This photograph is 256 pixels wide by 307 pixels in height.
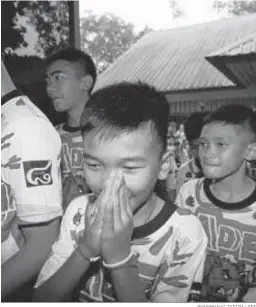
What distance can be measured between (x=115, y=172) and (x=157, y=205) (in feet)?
0.80

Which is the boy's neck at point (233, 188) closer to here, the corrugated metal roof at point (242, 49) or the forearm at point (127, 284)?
the forearm at point (127, 284)

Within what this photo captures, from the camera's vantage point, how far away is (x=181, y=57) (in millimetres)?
8961

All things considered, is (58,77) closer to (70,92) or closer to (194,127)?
(70,92)

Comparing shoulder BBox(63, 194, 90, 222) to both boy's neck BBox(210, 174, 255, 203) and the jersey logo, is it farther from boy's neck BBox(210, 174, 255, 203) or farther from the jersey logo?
boy's neck BBox(210, 174, 255, 203)

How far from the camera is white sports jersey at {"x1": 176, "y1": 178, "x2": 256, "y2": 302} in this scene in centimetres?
135

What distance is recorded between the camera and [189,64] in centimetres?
856

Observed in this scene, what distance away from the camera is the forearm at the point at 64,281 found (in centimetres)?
86

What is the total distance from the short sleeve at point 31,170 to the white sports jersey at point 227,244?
2.33ft

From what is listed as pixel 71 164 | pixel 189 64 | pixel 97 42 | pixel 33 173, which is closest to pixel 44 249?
pixel 33 173

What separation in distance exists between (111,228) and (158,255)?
24 centimetres

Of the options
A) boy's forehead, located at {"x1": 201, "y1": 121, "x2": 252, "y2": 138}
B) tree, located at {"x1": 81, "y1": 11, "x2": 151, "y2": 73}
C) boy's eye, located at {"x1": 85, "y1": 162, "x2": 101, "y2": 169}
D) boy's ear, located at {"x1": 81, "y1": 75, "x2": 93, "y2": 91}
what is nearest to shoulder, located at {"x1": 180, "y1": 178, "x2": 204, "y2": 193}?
boy's forehead, located at {"x1": 201, "y1": 121, "x2": 252, "y2": 138}

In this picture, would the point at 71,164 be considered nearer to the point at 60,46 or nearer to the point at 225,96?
the point at 60,46

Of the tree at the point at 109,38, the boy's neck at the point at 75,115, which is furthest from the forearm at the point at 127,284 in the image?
the tree at the point at 109,38

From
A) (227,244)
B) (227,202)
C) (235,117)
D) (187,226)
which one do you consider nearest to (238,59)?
(235,117)
